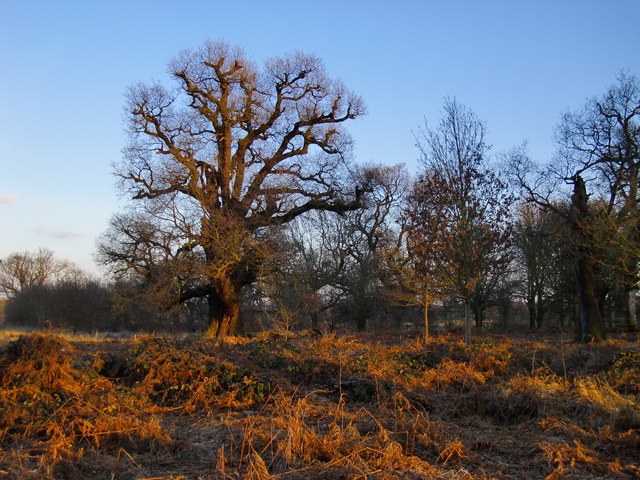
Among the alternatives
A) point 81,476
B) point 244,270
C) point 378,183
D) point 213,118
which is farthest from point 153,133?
point 81,476

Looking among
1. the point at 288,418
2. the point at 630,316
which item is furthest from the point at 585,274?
the point at 288,418

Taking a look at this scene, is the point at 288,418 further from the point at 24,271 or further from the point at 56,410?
the point at 24,271

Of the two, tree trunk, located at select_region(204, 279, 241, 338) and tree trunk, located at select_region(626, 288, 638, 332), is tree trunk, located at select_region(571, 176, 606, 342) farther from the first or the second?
tree trunk, located at select_region(204, 279, 241, 338)

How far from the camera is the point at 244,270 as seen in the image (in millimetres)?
20609

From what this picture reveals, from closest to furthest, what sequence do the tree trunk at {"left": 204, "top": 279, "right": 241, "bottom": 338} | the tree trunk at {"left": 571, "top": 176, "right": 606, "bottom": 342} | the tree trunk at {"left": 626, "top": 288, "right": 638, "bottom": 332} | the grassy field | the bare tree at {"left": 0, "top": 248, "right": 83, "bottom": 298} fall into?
the grassy field, the tree trunk at {"left": 571, "top": 176, "right": 606, "bottom": 342}, the tree trunk at {"left": 204, "top": 279, "right": 241, "bottom": 338}, the tree trunk at {"left": 626, "top": 288, "right": 638, "bottom": 332}, the bare tree at {"left": 0, "top": 248, "right": 83, "bottom": 298}

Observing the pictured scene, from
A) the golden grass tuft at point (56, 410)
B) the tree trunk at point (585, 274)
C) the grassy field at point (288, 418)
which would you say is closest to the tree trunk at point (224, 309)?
the grassy field at point (288, 418)

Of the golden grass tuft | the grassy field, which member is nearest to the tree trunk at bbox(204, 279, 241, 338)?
the grassy field

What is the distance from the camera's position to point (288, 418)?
5.04 meters

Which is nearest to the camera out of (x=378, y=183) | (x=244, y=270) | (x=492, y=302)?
(x=244, y=270)

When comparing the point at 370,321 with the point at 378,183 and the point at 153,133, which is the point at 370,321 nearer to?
the point at 378,183

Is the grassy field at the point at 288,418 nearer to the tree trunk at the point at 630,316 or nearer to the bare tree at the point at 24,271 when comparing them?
the tree trunk at the point at 630,316

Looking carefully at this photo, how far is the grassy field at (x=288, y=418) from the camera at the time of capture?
161 inches

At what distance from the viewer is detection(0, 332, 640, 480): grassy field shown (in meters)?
4.08

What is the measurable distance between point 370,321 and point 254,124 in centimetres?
1793
